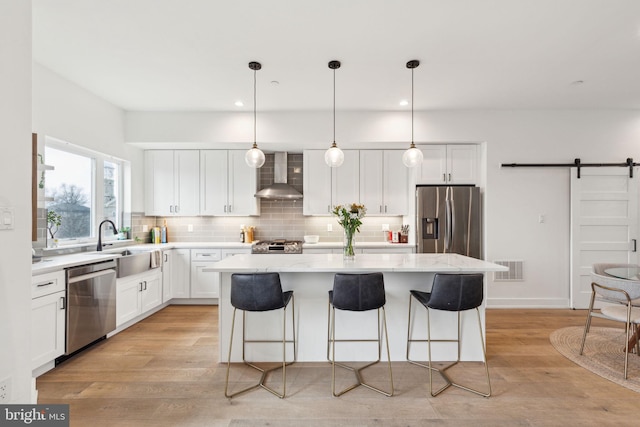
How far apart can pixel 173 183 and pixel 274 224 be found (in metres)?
1.69

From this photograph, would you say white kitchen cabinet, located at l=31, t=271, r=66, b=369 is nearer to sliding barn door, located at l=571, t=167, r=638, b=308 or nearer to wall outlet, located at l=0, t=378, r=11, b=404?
wall outlet, located at l=0, t=378, r=11, b=404

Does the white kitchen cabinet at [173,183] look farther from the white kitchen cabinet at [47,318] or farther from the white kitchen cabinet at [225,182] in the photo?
the white kitchen cabinet at [47,318]

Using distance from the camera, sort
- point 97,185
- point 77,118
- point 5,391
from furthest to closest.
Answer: point 97,185
point 77,118
point 5,391

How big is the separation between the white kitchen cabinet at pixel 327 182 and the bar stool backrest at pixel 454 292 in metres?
Result: 2.59

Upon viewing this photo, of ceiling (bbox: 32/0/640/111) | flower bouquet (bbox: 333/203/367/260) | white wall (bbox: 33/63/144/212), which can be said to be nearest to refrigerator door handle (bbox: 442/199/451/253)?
ceiling (bbox: 32/0/640/111)

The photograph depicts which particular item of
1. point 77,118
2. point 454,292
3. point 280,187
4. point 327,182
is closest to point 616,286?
point 454,292

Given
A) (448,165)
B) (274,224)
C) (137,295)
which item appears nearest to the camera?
(137,295)

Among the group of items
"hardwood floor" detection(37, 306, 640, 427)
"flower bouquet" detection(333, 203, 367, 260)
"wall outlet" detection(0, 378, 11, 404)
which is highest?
"flower bouquet" detection(333, 203, 367, 260)

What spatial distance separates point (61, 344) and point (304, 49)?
333 centimetres

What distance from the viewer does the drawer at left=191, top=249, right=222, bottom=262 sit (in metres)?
4.51

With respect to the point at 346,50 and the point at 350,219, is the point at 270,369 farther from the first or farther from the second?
the point at 346,50

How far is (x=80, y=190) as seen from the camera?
379 cm

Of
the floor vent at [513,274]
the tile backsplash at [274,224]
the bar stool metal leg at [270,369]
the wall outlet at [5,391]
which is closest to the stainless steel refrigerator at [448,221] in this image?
the floor vent at [513,274]

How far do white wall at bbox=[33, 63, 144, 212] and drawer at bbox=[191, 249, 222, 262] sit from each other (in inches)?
45.1
